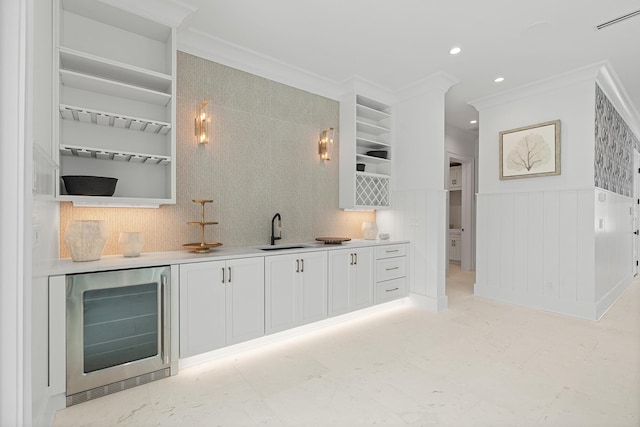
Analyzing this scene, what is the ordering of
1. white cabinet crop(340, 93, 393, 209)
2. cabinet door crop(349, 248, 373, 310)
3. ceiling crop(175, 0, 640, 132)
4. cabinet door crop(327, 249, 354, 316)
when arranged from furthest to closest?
white cabinet crop(340, 93, 393, 209) < cabinet door crop(349, 248, 373, 310) < cabinet door crop(327, 249, 354, 316) < ceiling crop(175, 0, 640, 132)

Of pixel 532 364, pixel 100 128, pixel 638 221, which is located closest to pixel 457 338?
pixel 532 364

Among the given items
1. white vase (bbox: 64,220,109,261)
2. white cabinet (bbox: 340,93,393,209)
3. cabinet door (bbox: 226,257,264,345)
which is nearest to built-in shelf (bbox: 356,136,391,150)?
white cabinet (bbox: 340,93,393,209)

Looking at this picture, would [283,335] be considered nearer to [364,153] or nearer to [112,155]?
[112,155]

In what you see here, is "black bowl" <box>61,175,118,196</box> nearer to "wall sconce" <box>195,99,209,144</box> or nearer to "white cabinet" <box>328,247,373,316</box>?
"wall sconce" <box>195,99,209,144</box>

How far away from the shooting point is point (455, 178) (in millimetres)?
6949

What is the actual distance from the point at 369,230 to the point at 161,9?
3092 millimetres

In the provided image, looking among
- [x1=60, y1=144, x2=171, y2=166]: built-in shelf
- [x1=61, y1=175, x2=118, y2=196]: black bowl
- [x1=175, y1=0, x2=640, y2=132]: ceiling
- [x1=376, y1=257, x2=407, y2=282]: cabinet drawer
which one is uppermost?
[x1=175, y1=0, x2=640, y2=132]: ceiling

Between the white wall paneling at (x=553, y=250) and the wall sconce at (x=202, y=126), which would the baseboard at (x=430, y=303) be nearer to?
the white wall paneling at (x=553, y=250)

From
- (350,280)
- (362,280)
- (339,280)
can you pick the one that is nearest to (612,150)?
(362,280)

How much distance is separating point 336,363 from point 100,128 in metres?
2.63

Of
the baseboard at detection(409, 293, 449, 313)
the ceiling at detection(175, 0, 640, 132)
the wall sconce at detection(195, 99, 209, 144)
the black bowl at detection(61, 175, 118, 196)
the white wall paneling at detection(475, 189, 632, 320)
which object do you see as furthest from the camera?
the baseboard at detection(409, 293, 449, 313)

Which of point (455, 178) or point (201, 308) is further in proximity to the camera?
point (455, 178)

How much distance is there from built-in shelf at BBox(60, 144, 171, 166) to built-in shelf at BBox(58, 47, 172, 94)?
0.57m

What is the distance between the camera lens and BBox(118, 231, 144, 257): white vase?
2.36 m
